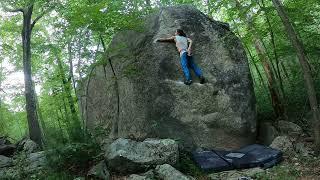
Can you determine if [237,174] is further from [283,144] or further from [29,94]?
[29,94]

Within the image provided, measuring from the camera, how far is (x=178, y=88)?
391 inches

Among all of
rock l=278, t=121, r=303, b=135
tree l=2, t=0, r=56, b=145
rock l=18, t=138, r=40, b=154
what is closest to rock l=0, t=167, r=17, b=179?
rock l=18, t=138, r=40, b=154

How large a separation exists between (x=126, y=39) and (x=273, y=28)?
474 cm

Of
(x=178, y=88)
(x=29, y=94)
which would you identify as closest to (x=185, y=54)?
(x=178, y=88)

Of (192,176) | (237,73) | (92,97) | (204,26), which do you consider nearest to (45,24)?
(92,97)

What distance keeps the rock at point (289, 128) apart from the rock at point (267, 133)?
7.9 inches

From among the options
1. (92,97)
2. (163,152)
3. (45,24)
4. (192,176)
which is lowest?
(192,176)

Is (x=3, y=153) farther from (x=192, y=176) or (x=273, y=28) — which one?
(x=273, y=28)

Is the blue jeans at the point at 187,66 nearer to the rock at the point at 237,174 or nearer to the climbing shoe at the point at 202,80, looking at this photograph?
the climbing shoe at the point at 202,80

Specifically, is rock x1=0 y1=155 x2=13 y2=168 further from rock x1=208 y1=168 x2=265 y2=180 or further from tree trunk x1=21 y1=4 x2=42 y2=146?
rock x1=208 y1=168 x2=265 y2=180

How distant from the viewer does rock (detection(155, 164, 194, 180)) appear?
7.25 m

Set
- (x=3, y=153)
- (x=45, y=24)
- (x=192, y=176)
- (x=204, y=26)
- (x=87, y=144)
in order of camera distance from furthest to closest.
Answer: (x=45, y=24)
(x=3, y=153)
(x=204, y=26)
(x=87, y=144)
(x=192, y=176)

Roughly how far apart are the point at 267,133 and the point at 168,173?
4283 millimetres

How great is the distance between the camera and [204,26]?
11055 millimetres
